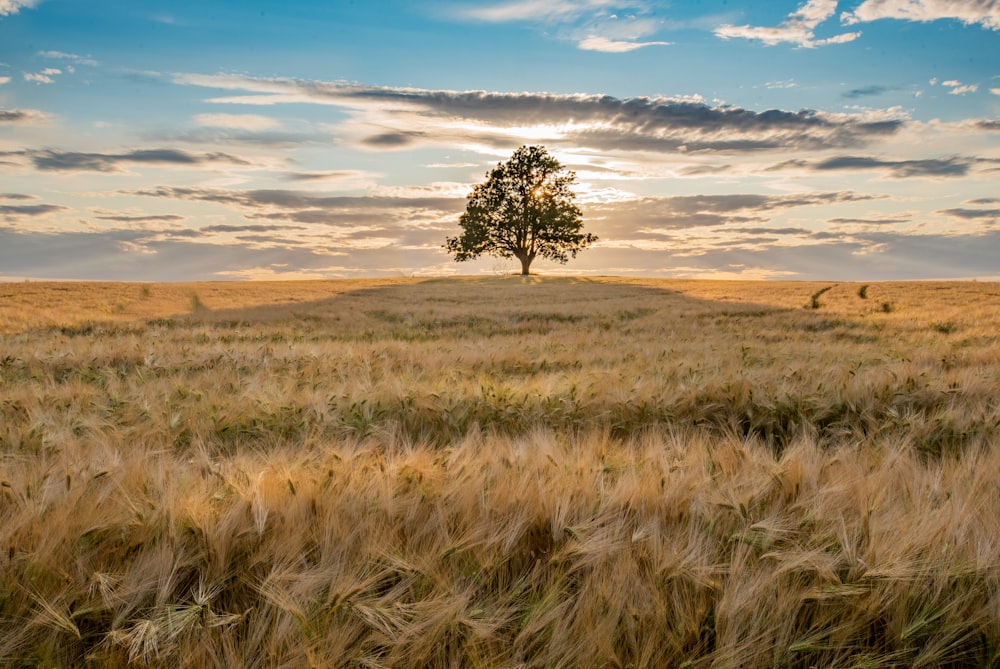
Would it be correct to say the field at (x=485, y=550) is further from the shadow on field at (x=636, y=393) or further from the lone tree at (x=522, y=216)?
the lone tree at (x=522, y=216)

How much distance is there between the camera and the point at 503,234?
53.7 meters

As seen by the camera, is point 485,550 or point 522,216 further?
point 522,216

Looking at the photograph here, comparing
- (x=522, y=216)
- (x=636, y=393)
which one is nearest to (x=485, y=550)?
(x=636, y=393)

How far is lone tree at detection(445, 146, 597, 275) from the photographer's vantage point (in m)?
Result: 52.3

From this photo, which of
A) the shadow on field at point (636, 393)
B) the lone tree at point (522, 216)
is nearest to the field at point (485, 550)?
the shadow on field at point (636, 393)

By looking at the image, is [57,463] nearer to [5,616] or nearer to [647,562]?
[5,616]

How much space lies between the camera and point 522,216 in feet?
173

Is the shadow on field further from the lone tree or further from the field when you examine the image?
the lone tree

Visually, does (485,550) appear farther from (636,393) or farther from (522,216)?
(522,216)

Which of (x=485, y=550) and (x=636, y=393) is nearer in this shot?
(x=485, y=550)

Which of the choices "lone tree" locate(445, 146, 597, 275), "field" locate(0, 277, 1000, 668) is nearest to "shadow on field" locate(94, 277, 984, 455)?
"field" locate(0, 277, 1000, 668)

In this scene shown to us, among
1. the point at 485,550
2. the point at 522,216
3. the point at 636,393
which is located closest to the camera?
the point at 485,550

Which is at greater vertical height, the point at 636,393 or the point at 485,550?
the point at 485,550

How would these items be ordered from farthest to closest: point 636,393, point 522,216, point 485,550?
1. point 522,216
2. point 636,393
3. point 485,550
